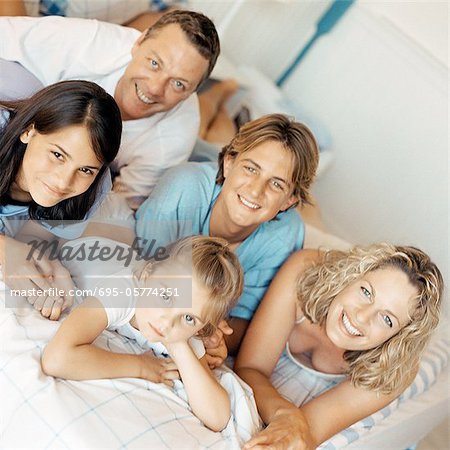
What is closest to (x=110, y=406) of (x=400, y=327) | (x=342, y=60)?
(x=400, y=327)

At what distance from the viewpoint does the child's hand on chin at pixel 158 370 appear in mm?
1144

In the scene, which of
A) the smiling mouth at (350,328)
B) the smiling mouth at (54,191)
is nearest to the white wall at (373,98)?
the smiling mouth at (350,328)

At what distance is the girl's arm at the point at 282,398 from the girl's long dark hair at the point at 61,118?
49cm

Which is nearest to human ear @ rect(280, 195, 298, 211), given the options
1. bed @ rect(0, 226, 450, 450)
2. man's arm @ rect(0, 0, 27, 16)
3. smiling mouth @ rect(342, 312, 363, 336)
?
smiling mouth @ rect(342, 312, 363, 336)

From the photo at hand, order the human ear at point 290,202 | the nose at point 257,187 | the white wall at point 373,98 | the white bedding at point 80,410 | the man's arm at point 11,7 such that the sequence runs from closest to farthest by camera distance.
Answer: the white bedding at point 80,410 → the nose at point 257,187 → the human ear at point 290,202 → the man's arm at point 11,7 → the white wall at point 373,98

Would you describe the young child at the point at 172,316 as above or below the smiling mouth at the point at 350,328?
below

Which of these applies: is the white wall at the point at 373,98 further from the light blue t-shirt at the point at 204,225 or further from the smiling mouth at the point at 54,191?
the smiling mouth at the point at 54,191

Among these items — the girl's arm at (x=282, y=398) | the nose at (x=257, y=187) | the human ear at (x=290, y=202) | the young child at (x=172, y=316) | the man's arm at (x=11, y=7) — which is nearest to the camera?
the young child at (x=172, y=316)

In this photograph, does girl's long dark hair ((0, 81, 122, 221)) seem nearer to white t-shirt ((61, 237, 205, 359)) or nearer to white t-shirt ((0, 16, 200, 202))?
white t-shirt ((61, 237, 205, 359))

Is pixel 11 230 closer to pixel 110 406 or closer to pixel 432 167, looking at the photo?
pixel 110 406

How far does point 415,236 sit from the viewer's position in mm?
2082

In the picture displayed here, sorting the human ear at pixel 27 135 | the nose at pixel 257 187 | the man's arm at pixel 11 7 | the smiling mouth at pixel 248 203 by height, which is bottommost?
the man's arm at pixel 11 7

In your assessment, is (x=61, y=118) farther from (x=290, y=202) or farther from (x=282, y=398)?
(x=282, y=398)

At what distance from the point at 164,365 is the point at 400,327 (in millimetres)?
486
